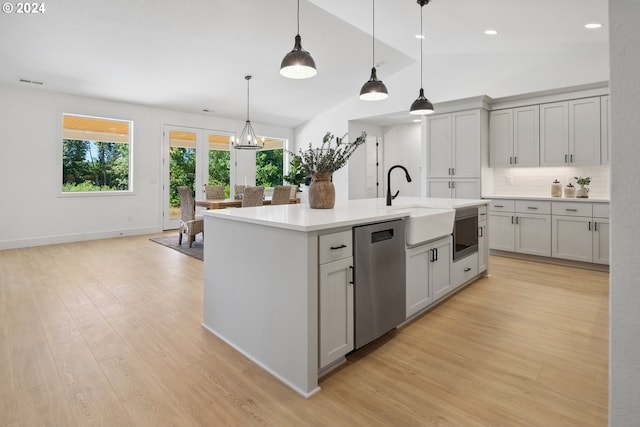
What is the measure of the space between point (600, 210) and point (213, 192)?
6.07 metres

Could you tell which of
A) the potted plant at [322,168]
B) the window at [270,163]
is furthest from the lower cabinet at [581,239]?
the window at [270,163]

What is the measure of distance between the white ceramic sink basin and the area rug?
3338mm

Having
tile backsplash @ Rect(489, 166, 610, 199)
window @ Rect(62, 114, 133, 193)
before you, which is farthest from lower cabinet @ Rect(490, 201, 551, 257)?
window @ Rect(62, 114, 133, 193)

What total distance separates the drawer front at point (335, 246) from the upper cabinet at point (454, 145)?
13.4ft

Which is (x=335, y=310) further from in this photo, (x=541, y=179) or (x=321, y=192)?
(x=541, y=179)

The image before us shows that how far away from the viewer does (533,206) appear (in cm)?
473

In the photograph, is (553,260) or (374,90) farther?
(553,260)

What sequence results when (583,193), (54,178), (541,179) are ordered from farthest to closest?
(54,178)
(541,179)
(583,193)

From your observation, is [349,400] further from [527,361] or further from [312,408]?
[527,361]

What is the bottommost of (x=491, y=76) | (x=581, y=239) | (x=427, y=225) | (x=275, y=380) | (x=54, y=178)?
(x=275, y=380)

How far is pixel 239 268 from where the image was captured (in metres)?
2.20

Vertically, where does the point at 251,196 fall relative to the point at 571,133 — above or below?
below

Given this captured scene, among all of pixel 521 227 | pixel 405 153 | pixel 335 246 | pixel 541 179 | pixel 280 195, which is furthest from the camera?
pixel 405 153

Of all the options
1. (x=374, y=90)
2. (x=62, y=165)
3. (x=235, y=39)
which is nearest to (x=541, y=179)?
(x=374, y=90)
